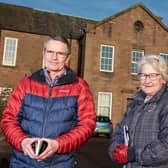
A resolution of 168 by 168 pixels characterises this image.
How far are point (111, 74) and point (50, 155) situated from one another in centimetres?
2342

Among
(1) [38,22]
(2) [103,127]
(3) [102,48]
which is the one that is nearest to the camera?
(2) [103,127]

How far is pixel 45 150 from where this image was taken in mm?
2676

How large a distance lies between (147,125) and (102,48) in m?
23.1

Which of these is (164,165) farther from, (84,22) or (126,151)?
(84,22)

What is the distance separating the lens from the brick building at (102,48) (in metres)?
25.6

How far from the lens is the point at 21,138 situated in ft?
9.25

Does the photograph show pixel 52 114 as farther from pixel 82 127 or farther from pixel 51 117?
pixel 82 127

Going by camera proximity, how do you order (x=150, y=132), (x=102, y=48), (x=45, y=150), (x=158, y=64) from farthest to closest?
(x=102, y=48), (x=158, y=64), (x=150, y=132), (x=45, y=150)

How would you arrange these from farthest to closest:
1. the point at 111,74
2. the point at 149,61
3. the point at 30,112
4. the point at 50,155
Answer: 1. the point at 111,74
2. the point at 149,61
3. the point at 30,112
4. the point at 50,155

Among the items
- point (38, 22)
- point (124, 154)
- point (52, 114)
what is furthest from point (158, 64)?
point (38, 22)

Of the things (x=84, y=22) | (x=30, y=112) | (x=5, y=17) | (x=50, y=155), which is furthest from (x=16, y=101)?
(x=84, y=22)

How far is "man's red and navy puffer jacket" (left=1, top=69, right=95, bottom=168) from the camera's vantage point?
2895mm

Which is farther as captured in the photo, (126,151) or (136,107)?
(136,107)

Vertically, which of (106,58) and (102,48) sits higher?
(102,48)
